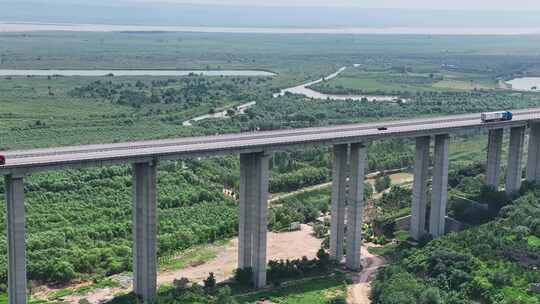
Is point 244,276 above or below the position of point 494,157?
below

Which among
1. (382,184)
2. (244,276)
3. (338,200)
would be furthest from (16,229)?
(382,184)

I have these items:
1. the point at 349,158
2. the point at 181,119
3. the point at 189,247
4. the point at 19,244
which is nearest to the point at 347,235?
the point at 349,158

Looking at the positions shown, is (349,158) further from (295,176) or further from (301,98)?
(301,98)

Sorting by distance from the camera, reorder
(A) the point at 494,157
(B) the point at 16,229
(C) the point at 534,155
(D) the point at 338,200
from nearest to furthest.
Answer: (B) the point at 16,229, (D) the point at 338,200, (A) the point at 494,157, (C) the point at 534,155

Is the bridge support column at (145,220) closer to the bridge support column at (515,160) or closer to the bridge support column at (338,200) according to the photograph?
the bridge support column at (338,200)

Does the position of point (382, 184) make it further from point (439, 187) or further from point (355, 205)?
point (355, 205)

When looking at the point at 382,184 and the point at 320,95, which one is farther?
the point at 320,95

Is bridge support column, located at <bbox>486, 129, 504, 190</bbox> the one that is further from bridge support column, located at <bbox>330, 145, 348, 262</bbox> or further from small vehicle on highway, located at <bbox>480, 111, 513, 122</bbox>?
bridge support column, located at <bbox>330, 145, 348, 262</bbox>
